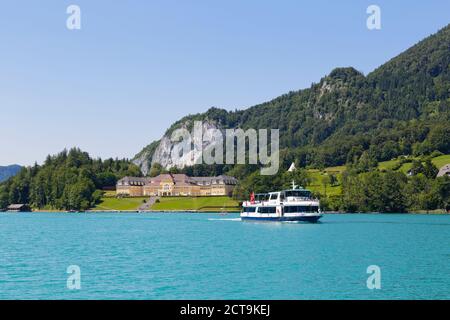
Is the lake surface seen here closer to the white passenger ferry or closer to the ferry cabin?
the white passenger ferry

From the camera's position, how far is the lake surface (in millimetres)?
45344

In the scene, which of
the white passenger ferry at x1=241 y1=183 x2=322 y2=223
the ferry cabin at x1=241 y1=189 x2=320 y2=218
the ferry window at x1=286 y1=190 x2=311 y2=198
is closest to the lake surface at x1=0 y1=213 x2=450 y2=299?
the white passenger ferry at x1=241 y1=183 x2=322 y2=223

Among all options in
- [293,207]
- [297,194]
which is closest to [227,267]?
[293,207]

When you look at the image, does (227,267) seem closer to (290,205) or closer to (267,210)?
(290,205)

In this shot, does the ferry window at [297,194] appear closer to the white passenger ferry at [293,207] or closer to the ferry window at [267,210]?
the white passenger ferry at [293,207]

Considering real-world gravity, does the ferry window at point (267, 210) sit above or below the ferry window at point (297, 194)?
below

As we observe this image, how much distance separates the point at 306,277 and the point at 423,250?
2716 cm

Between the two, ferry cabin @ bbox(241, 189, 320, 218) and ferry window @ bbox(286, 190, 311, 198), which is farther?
ferry window @ bbox(286, 190, 311, 198)

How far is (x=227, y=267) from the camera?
5866 centimetres

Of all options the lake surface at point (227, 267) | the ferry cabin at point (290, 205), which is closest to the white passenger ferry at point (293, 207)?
the ferry cabin at point (290, 205)

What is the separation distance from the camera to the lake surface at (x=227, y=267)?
4534 cm

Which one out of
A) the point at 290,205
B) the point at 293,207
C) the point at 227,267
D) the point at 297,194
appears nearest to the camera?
the point at 227,267

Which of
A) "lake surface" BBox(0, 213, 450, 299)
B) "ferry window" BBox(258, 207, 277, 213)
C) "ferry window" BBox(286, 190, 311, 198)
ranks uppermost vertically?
"ferry window" BBox(286, 190, 311, 198)
